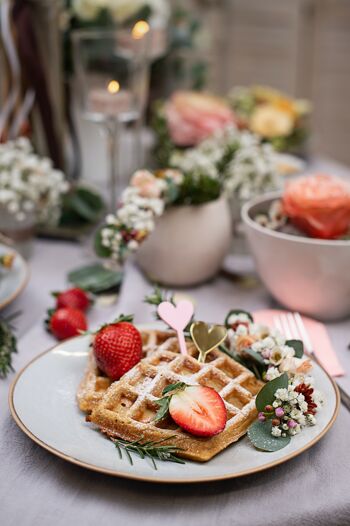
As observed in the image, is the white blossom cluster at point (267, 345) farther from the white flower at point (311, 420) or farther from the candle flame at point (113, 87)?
the candle flame at point (113, 87)

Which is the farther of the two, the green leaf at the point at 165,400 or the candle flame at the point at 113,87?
the candle flame at the point at 113,87

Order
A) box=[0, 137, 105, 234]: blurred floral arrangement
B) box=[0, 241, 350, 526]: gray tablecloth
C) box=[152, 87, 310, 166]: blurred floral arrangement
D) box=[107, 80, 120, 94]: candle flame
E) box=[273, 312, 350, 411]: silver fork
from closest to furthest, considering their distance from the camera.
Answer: box=[0, 241, 350, 526]: gray tablecloth
box=[273, 312, 350, 411]: silver fork
box=[0, 137, 105, 234]: blurred floral arrangement
box=[107, 80, 120, 94]: candle flame
box=[152, 87, 310, 166]: blurred floral arrangement

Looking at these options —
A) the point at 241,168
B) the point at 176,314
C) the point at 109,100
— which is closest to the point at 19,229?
the point at 109,100

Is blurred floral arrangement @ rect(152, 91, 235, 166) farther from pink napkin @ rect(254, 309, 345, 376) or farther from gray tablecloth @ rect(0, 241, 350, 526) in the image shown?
gray tablecloth @ rect(0, 241, 350, 526)

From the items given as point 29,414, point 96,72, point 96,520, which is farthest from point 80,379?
point 96,72

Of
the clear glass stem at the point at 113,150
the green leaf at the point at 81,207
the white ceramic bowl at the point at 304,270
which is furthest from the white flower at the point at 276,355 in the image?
the green leaf at the point at 81,207

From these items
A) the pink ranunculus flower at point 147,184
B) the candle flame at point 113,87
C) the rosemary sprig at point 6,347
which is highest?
the candle flame at point 113,87

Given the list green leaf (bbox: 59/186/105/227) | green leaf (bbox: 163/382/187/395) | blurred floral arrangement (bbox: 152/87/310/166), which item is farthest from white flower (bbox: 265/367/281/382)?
blurred floral arrangement (bbox: 152/87/310/166)

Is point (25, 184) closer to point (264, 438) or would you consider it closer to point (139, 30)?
point (139, 30)
